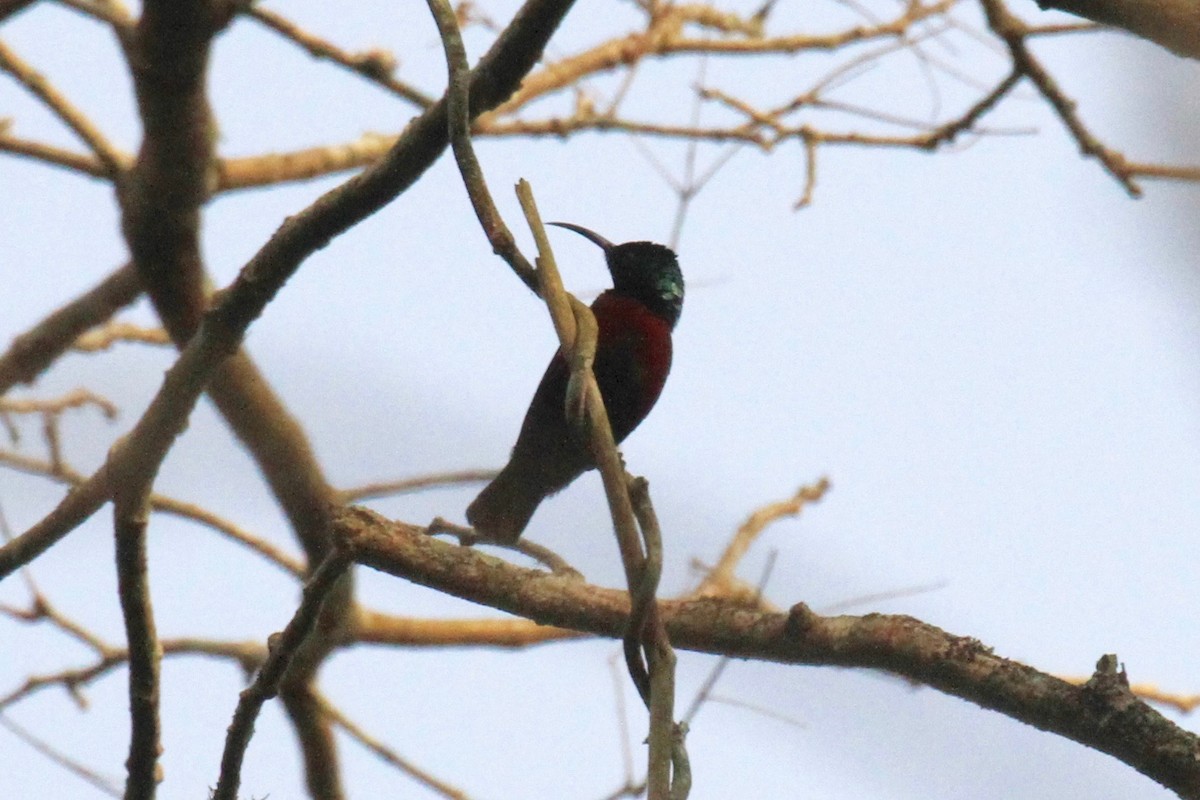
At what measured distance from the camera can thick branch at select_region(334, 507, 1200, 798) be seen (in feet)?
6.09

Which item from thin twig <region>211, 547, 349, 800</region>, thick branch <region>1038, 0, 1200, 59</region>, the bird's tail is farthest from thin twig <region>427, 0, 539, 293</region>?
the bird's tail

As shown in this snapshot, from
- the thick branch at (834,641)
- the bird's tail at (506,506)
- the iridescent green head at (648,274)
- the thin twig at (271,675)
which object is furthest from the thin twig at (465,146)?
the iridescent green head at (648,274)

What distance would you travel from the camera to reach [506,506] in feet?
13.6

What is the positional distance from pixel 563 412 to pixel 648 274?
0.88 m

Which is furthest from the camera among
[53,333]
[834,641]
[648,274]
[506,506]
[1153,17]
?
[53,333]

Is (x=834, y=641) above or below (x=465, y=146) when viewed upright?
below

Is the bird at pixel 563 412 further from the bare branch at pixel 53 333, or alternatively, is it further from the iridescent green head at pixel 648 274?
the bare branch at pixel 53 333

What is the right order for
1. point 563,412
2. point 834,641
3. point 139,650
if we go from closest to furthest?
point 834,641
point 139,650
point 563,412

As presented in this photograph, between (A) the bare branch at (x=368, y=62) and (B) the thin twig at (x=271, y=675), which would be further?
(A) the bare branch at (x=368, y=62)

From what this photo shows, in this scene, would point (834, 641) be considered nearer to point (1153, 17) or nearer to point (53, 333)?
point (1153, 17)

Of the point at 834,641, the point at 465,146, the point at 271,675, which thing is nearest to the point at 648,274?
the point at 465,146

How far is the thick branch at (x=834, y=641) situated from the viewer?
186cm

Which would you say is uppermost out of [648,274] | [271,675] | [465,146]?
[648,274]

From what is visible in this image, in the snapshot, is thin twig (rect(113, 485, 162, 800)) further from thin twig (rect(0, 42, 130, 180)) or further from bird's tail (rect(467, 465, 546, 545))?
thin twig (rect(0, 42, 130, 180))
